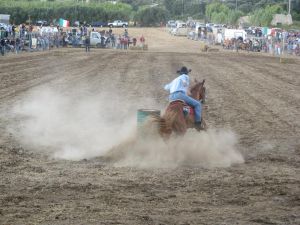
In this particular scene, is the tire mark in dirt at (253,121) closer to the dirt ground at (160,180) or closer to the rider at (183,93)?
the dirt ground at (160,180)

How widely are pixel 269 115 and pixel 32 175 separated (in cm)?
1027

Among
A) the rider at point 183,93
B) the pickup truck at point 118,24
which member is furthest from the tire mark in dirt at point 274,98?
the pickup truck at point 118,24

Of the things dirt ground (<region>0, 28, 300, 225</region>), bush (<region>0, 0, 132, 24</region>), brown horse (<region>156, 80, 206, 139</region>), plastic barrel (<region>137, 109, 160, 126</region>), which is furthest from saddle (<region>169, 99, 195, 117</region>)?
bush (<region>0, 0, 132, 24</region>)

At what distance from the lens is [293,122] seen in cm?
1830

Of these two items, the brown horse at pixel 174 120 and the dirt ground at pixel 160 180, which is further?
the brown horse at pixel 174 120

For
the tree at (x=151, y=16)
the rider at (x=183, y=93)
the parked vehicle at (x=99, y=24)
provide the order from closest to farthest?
1. the rider at (x=183, y=93)
2. the parked vehicle at (x=99, y=24)
3. the tree at (x=151, y=16)

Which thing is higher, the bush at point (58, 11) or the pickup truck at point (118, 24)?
the bush at point (58, 11)

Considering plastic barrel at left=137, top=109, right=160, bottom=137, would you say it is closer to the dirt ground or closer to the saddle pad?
the saddle pad

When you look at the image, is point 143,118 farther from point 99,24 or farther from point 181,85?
point 99,24

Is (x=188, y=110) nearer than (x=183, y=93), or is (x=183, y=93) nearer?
(x=183, y=93)

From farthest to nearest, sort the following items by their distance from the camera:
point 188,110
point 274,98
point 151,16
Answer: point 151,16, point 274,98, point 188,110

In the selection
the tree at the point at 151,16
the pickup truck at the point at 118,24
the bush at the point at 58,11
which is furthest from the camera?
the tree at the point at 151,16

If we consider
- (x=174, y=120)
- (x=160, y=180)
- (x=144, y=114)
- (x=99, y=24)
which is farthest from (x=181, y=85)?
(x=99, y=24)

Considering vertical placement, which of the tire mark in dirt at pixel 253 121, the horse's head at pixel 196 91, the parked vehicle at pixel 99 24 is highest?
the horse's head at pixel 196 91
